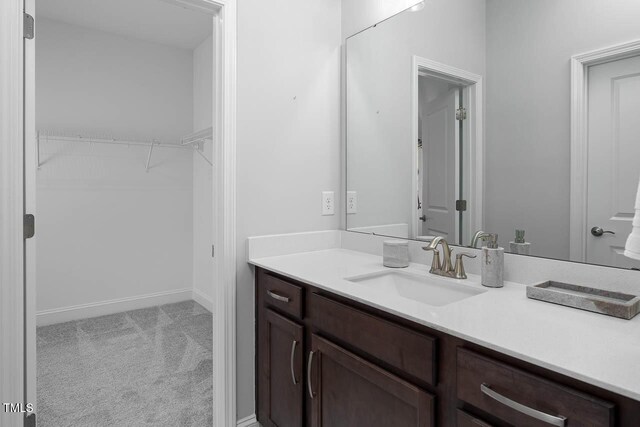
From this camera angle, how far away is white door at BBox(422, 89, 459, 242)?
5.01 feet

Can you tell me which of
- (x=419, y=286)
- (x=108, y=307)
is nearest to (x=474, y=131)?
→ (x=419, y=286)

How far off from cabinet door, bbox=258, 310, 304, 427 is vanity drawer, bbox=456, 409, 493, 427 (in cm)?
66

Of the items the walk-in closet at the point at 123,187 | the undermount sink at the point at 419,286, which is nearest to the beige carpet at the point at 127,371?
the walk-in closet at the point at 123,187

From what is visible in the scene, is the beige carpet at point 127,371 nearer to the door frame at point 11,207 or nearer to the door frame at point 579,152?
the door frame at point 11,207

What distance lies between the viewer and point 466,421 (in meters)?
0.82

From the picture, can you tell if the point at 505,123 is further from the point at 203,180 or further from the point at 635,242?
the point at 203,180

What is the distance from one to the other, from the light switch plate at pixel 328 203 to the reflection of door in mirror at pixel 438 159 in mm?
539

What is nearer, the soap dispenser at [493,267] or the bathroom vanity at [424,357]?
the bathroom vanity at [424,357]

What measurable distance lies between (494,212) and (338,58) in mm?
1252

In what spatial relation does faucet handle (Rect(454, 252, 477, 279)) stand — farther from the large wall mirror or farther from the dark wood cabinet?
the dark wood cabinet

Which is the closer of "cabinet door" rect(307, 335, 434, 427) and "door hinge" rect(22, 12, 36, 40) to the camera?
"cabinet door" rect(307, 335, 434, 427)

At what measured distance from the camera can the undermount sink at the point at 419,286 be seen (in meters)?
1.29

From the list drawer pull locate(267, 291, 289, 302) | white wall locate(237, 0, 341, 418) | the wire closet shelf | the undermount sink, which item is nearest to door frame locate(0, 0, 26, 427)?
white wall locate(237, 0, 341, 418)

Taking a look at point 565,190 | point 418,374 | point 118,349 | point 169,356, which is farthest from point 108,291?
point 565,190
